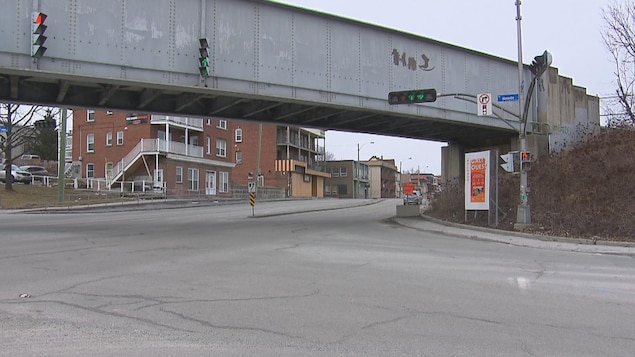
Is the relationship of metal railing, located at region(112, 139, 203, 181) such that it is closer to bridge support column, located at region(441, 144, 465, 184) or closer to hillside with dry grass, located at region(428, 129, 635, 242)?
bridge support column, located at region(441, 144, 465, 184)

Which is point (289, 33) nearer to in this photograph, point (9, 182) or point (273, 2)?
point (273, 2)

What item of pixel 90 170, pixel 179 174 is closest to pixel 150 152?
pixel 179 174

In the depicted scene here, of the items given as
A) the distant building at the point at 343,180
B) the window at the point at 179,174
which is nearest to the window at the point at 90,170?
the window at the point at 179,174

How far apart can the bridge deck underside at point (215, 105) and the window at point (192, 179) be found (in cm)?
2603

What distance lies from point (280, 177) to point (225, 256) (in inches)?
2271

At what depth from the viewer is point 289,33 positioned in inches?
741

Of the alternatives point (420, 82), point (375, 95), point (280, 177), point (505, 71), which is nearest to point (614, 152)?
point (505, 71)

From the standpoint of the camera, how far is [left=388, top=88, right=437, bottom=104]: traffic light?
1867cm

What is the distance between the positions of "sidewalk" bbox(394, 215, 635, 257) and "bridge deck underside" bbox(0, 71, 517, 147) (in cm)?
499

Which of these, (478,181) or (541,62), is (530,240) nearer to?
(478,181)

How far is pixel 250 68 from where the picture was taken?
1791cm

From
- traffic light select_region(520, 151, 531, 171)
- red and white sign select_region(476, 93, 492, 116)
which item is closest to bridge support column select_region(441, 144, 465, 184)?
traffic light select_region(520, 151, 531, 171)

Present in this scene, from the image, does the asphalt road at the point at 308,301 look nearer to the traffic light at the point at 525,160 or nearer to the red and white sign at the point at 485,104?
the traffic light at the point at 525,160

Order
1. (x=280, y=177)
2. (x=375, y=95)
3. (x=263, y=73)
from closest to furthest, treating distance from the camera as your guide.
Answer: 1. (x=263, y=73)
2. (x=375, y=95)
3. (x=280, y=177)
